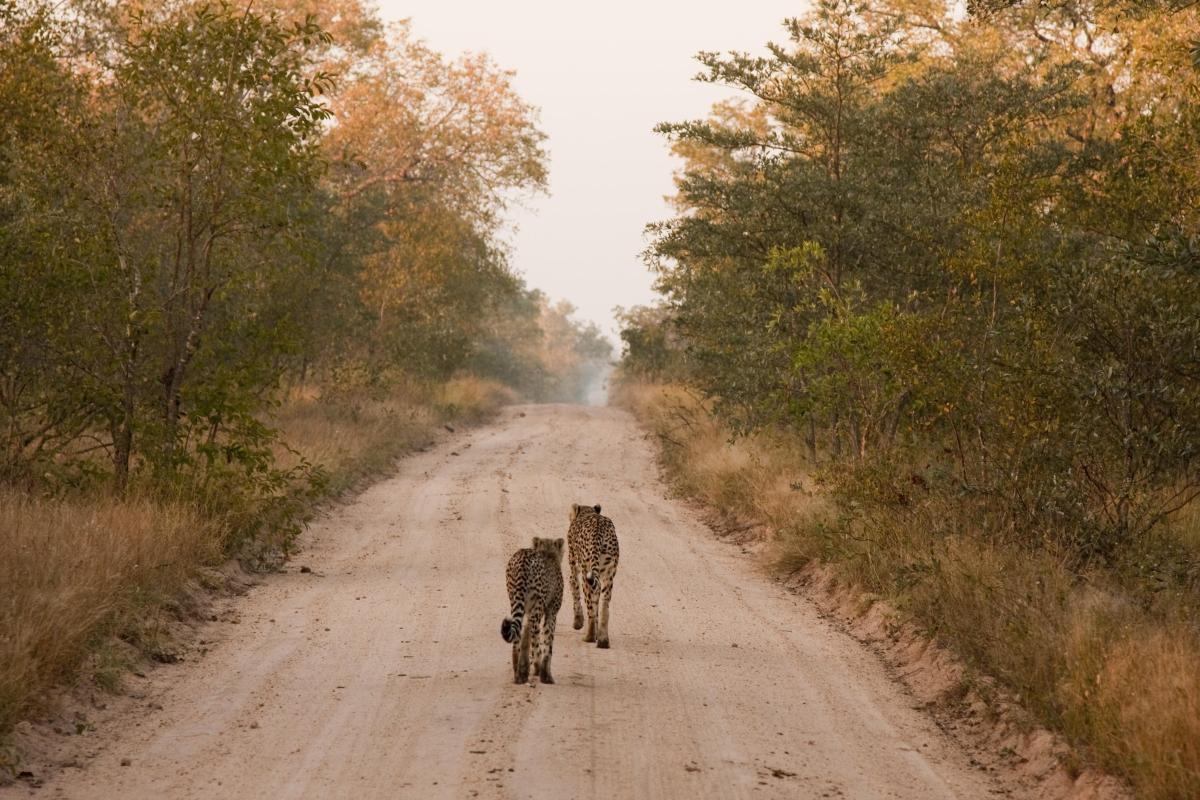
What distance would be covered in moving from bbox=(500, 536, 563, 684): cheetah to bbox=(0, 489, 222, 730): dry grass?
2.98 m

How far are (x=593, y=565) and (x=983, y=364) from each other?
424cm

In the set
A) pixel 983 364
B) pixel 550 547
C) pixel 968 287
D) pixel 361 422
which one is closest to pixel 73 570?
pixel 550 547

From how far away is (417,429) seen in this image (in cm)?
3253

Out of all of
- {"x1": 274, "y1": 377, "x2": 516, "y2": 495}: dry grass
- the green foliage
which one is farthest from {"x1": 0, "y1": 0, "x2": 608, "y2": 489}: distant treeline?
{"x1": 274, "y1": 377, "x2": 516, "y2": 495}: dry grass

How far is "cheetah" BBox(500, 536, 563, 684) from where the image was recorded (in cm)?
927

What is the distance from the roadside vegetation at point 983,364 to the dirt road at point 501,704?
1.02 m

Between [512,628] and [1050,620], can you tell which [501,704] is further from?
[1050,620]

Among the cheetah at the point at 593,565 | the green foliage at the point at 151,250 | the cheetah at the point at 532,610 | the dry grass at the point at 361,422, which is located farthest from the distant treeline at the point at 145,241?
the cheetah at the point at 532,610

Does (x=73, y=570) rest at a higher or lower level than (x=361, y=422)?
lower

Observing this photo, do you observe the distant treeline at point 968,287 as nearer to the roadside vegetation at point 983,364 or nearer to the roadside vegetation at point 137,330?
the roadside vegetation at point 983,364

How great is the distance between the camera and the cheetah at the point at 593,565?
Result: 10922mm

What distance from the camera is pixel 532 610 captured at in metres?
9.34

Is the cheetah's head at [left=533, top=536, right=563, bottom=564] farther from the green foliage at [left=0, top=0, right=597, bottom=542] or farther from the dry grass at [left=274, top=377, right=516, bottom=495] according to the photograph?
the dry grass at [left=274, top=377, right=516, bottom=495]

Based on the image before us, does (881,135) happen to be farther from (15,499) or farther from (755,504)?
(15,499)
